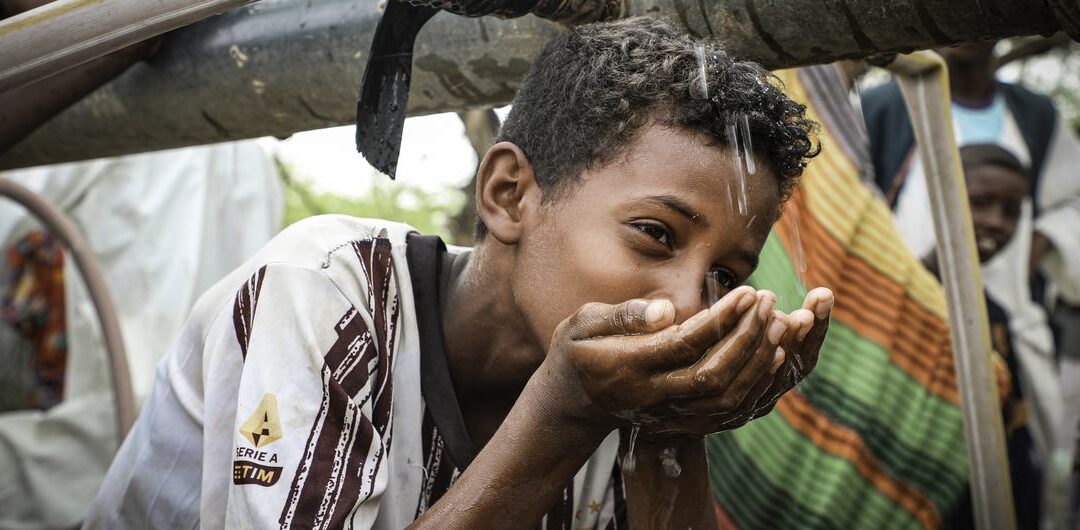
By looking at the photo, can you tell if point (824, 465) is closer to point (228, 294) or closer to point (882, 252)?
point (882, 252)

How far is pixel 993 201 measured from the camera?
5152 mm

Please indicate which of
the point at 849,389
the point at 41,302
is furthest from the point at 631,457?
the point at 41,302

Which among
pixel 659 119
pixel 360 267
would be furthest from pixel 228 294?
pixel 659 119

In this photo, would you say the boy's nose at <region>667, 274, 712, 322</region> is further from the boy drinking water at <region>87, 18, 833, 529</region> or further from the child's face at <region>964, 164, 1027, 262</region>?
the child's face at <region>964, 164, 1027, 262</region>

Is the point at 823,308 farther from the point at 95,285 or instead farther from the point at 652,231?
the point at 95,285

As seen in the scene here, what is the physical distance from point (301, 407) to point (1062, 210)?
4909 mm

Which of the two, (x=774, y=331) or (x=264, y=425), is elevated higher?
(x=774, y=331)

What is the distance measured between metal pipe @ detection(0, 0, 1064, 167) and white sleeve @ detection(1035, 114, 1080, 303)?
4105 millimetres

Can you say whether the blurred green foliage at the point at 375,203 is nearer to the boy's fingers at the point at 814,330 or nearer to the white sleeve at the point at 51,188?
the white sleeve at the point at 51,188

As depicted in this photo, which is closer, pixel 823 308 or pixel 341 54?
pixel 823 308

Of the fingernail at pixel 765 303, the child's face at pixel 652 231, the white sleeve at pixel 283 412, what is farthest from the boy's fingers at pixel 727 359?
the white sleeve at pixel 283 412

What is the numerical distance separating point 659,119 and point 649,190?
0.16 meters

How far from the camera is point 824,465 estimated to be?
370 centimetres

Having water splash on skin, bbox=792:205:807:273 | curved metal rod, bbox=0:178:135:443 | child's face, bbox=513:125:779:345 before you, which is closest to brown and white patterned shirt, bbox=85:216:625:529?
child's face, bbox=513:125:779:345
